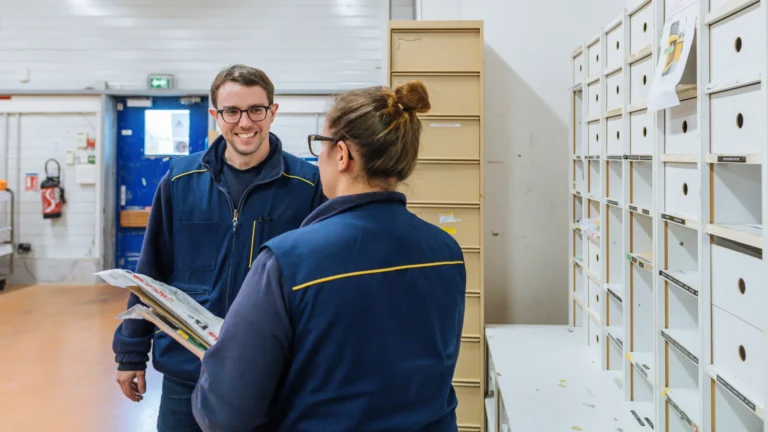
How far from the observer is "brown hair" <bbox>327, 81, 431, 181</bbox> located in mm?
1059

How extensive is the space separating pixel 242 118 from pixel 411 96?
0.73 meters

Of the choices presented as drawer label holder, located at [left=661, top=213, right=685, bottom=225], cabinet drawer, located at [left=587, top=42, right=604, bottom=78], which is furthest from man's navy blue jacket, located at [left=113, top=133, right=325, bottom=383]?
cabinet drawer, located at [left=587, top=42, right=604, bottom=78]

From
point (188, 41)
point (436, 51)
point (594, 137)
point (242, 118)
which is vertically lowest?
point (242, 118)

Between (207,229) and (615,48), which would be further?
(615,48)

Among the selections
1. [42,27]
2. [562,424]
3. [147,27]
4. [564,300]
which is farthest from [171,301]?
[42,27]

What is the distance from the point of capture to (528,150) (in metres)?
3.74

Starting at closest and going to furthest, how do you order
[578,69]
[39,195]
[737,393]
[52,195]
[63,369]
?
1. [737,393]
2. [578,69]
3. [63,369]
4. [52,195]
5. [39,195]

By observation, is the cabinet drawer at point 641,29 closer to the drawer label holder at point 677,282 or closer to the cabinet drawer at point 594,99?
the cabinet drawer at point 594,99

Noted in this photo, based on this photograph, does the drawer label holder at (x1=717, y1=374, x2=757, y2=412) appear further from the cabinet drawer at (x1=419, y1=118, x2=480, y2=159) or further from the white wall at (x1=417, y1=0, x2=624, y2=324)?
the white wall at (x1=417, y1=0, x2=624, y2=324)

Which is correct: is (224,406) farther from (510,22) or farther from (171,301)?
(510,22)

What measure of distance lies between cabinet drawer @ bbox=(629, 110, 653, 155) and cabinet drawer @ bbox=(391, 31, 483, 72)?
1333 millimetres

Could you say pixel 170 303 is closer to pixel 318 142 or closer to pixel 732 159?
pixel 318 142

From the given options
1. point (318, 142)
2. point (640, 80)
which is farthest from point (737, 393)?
point (640, 80)

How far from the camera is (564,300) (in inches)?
147
